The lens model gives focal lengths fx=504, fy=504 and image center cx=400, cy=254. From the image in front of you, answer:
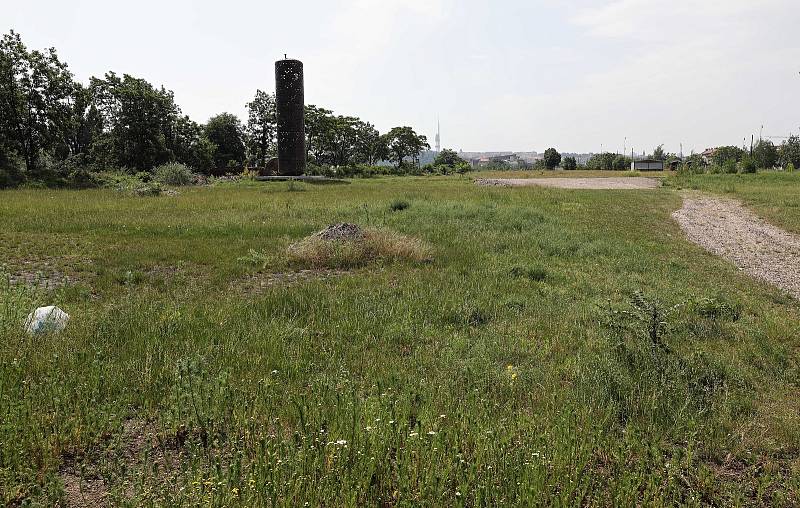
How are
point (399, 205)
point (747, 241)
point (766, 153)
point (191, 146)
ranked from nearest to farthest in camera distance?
point (747, 241), point (399, 205), point (191, 146), point (766, 153)

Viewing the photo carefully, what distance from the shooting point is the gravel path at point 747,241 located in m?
11.1

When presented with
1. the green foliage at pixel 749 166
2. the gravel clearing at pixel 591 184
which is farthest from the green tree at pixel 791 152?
the gravel clearing at pixel 591 184

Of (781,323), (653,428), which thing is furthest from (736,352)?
(653,428)

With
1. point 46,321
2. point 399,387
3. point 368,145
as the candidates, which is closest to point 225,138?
point 368,145

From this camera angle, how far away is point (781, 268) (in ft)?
37.5

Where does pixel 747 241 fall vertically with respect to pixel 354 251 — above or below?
below

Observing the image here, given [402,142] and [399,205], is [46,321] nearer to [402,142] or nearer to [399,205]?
[399,205]

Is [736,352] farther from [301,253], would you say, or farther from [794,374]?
[301,253]

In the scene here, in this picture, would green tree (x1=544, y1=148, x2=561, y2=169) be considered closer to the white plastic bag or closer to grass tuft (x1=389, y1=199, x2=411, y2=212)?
grass tuft (x1=389, y1=199, x2=411, y2=212)

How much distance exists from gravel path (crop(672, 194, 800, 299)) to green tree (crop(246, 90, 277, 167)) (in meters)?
59.9

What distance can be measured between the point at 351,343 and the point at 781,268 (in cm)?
1078

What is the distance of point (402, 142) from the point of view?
93125 mm

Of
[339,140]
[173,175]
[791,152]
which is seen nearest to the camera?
[173,175]

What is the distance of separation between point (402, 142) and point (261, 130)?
28.5m
